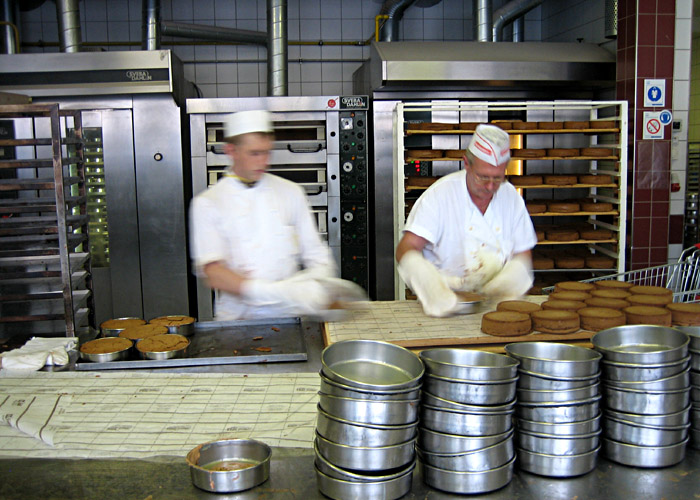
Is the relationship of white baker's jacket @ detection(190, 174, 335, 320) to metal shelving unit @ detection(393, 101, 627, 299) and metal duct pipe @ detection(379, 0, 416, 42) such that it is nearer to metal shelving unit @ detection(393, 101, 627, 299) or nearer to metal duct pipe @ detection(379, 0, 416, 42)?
metal shelving unit @ detection(393, 101, 627, 299)

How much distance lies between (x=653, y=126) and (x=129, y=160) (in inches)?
142

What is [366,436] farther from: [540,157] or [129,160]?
[129,160]

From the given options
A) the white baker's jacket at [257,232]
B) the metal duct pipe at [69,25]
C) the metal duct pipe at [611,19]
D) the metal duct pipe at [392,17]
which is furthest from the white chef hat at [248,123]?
the metal duct pipe at [392,17]

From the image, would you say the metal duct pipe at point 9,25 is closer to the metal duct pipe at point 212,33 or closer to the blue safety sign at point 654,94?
the metal duct pipe at point 212,33

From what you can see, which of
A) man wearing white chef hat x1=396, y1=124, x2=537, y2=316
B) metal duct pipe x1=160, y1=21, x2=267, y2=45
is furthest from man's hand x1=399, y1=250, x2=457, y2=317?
metal duct pipe x1=160, y1=21, x2=267, y2=45

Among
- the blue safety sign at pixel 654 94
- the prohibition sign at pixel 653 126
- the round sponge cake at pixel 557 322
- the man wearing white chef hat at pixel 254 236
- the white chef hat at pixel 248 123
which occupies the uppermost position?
the blue safety sign at pixel 654 94

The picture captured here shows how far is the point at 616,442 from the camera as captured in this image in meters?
1.45

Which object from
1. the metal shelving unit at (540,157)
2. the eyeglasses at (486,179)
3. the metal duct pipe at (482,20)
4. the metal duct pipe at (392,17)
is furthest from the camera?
the metal duct pipe at (392,17)

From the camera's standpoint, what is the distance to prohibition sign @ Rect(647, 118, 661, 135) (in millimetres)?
4215

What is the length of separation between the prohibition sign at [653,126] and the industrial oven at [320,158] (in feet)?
6.27

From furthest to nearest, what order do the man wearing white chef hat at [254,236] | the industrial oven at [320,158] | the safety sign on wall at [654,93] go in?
the industrial oven at [320,158] < the safety sign on wall at [654,93] < the man wearing white chef hat at [254,236]

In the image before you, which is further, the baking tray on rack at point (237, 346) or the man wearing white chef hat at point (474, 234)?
the man wearing white chef hat at point (474, 234)

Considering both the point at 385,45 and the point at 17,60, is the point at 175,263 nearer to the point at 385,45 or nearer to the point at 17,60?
the point at 17,60

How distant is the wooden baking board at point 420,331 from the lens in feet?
6.87
